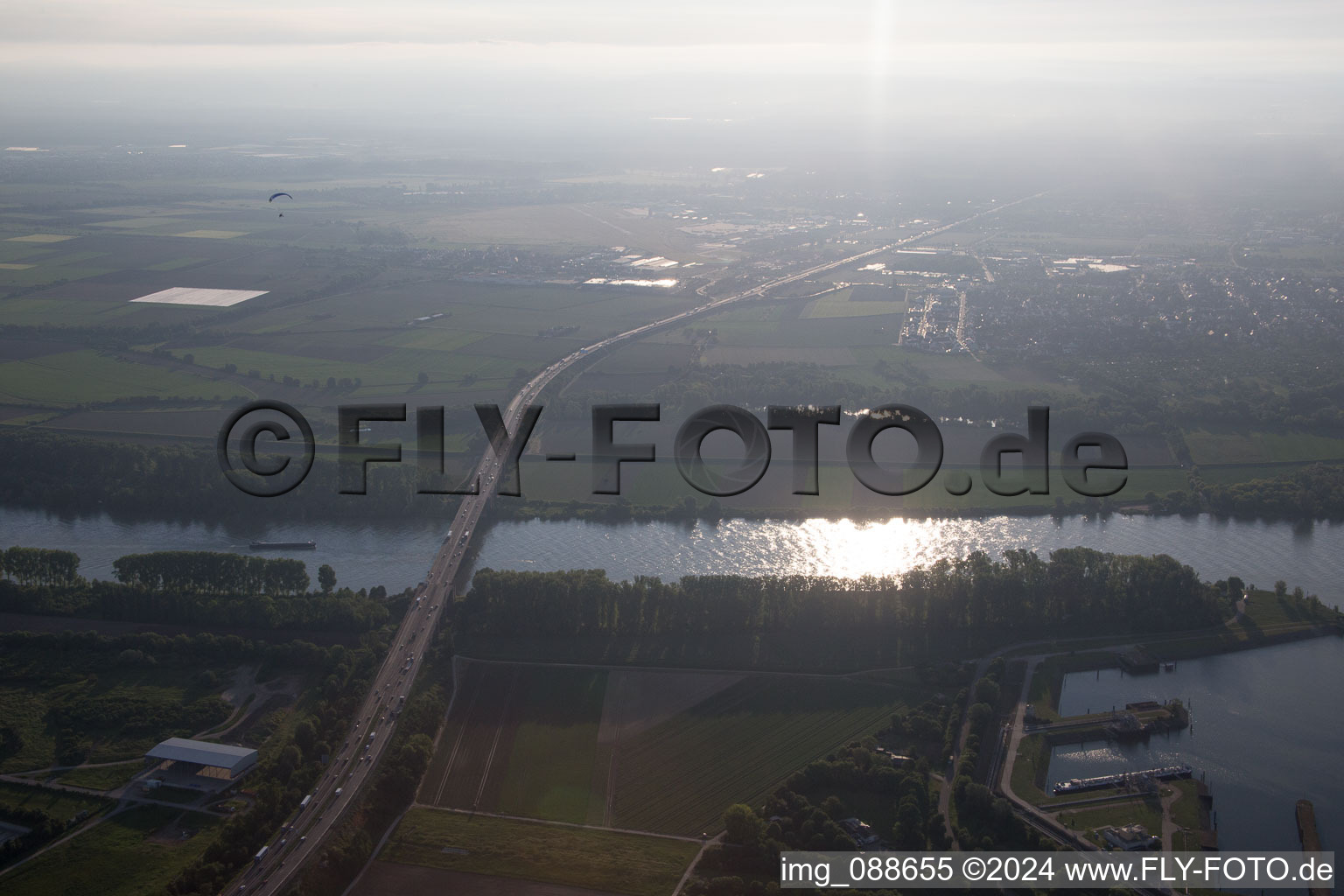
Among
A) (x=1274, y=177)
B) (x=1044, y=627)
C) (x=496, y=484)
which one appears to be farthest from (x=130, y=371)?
(x=1274, y=177)

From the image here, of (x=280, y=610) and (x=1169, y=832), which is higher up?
(x=280, y=610)

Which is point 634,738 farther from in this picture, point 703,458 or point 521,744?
point 703,458

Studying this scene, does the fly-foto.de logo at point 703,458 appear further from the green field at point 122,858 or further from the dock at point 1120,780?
the green field at point 122,858

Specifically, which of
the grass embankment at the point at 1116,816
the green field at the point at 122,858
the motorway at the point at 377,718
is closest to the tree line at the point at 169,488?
the motorway at the point at 377,718

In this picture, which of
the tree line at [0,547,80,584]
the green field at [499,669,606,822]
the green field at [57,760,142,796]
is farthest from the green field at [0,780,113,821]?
the tree line at [0,547,80,584]

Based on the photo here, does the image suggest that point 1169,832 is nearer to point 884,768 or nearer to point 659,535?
point 884,768

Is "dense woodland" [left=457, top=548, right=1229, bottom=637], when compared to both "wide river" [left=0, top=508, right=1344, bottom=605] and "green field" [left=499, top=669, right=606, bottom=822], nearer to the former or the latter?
"green field" [left=499, top=669, right=606, bottom=822]
